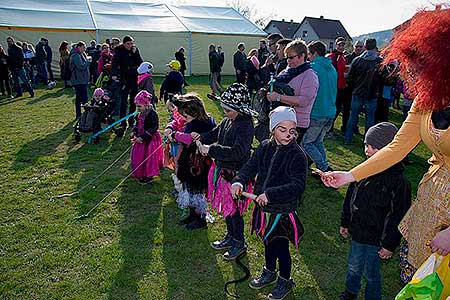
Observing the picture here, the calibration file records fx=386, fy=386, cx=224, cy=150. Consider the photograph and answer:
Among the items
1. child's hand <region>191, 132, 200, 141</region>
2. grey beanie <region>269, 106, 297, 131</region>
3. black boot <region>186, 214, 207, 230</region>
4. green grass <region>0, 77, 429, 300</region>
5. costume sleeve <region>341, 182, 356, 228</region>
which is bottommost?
green grass <region>0, 77, 429, 300</region>

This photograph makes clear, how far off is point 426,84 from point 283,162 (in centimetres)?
121

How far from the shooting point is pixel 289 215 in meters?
2.96

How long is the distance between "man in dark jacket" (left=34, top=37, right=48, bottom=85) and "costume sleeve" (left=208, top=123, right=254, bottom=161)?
12.9m

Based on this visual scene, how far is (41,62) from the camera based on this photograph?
46.8ft

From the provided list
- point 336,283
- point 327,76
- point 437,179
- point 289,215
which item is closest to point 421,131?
point 437,179

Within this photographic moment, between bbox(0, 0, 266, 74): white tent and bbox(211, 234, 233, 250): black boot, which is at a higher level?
bbox(0, 0, 266, 74): white tent

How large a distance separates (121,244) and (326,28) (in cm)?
5045

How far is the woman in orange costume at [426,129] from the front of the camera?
5.68 feet

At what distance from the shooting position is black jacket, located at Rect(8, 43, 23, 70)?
450 inches

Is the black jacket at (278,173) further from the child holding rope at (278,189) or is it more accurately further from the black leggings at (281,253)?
the black leggings at (281,253)

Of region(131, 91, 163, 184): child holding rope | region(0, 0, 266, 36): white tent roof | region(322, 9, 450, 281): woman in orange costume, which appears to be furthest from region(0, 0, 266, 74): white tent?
region(322, 9, 450, 281): woman in orange costume

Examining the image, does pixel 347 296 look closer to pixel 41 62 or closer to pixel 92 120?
pixel 92 120

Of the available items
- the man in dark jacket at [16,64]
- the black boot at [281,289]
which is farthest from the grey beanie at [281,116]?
the man in dark jacket at [16,64]

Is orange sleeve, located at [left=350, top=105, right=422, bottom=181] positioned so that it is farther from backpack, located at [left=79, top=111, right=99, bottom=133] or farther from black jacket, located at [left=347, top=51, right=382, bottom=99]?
backpack, located at [left=79, top=111, right=99, bottom=133]
